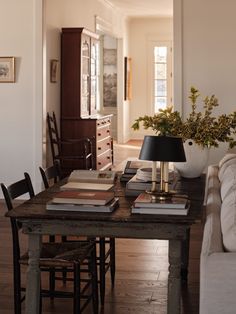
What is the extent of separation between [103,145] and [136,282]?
16.8 feet

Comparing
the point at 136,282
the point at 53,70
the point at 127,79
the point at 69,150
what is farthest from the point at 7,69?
the point at 127,79

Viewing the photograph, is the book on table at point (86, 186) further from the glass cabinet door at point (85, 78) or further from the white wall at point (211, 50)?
the glass cabinet door at point (85, 78)

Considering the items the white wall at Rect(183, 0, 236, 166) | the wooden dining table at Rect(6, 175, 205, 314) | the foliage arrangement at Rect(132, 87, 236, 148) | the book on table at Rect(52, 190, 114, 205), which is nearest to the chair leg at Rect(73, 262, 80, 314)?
the wooden dining table at Rect(6, 175, 205, 314)

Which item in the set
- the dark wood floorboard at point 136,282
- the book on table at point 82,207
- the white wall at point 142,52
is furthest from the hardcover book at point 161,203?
the white wall at point 142,52

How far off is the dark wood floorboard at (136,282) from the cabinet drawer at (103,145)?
351 centimetres

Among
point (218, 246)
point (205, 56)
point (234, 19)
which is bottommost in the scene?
point (218, 246)

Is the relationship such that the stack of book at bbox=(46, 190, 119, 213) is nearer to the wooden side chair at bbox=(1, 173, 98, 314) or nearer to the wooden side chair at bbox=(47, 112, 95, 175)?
the wooden side chair at bbox=(1, 173, 98, 314)

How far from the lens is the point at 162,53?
15094 mm

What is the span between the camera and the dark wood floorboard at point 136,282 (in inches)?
143

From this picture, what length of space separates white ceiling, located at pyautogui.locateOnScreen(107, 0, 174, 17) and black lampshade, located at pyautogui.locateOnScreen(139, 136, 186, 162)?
30.8 ft

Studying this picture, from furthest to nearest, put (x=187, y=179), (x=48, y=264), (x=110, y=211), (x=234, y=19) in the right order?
(x=234, y=19) < (x=187, y=179) < (x=48, y=264) < (x=110, y=211)

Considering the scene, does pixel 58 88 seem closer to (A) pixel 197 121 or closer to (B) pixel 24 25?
(B) pixel 24 25

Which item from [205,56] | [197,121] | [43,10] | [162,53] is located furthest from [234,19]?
[162,53]

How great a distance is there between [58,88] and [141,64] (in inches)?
280
